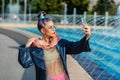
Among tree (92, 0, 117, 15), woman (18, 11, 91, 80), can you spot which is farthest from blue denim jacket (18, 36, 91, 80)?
tree (92, 0, 117, 15)

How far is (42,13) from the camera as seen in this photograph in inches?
161

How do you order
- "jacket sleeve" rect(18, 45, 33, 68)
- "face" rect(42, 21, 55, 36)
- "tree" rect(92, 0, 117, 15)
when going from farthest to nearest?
"tree" rect(92, 0, 117, 15)
"jacket sleeve" rect(18, 45, 33, 68)
"face" rect(42, 21, 55, 36)

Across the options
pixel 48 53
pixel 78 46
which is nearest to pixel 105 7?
pixel 78 46

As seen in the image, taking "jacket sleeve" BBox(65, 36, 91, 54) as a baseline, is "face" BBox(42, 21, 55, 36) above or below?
above

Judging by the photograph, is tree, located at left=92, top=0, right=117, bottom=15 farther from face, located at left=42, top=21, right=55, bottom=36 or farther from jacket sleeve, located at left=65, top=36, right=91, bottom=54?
face, located at left=42, top=21, right=55, bottom=36

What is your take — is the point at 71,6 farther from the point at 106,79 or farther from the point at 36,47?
the point at 36,47

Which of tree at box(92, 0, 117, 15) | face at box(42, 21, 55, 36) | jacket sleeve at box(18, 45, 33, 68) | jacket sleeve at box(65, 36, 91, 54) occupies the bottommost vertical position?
tree at box(92, 0, 117, 15)

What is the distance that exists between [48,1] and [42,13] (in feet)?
194

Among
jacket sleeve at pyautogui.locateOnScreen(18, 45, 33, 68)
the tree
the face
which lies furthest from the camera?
the tree

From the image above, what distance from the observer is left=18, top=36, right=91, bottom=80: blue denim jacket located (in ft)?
12.8

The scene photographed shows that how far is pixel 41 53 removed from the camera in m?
3.88

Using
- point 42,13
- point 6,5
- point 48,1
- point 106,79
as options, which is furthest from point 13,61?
point 6,5

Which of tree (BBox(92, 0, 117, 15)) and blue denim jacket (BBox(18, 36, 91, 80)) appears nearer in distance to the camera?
blue denim jacket (BBox(18, 36, 91, 80))

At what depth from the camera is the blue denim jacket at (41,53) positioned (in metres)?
3.89
